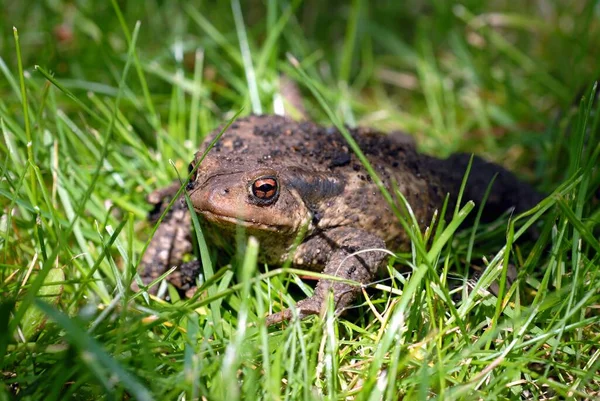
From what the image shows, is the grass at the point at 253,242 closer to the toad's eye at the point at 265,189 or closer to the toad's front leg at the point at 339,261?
the toad's front leg at the point at 339,261

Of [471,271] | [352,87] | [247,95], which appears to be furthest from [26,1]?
[471,271]

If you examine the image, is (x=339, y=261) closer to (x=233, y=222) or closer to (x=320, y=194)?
(x=320, y=194)

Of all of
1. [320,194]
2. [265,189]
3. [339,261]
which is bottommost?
[339,261]

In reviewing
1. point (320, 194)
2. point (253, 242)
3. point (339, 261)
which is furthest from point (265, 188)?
point (253, 242)

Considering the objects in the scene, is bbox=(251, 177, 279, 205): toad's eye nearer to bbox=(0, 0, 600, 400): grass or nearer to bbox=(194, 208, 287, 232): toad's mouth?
bbox=(194, 208, 287, 232): toad's mouth

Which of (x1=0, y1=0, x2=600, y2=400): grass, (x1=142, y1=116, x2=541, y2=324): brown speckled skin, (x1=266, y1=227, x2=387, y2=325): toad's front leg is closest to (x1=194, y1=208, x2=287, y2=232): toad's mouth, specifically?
(x1=142, y1=116, x2=541, y2=324): brown speckled skin

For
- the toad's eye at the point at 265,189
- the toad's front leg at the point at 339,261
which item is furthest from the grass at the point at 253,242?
the toad's eye at the point at 265,189

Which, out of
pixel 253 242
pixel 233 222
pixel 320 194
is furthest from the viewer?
pixel 320 194
